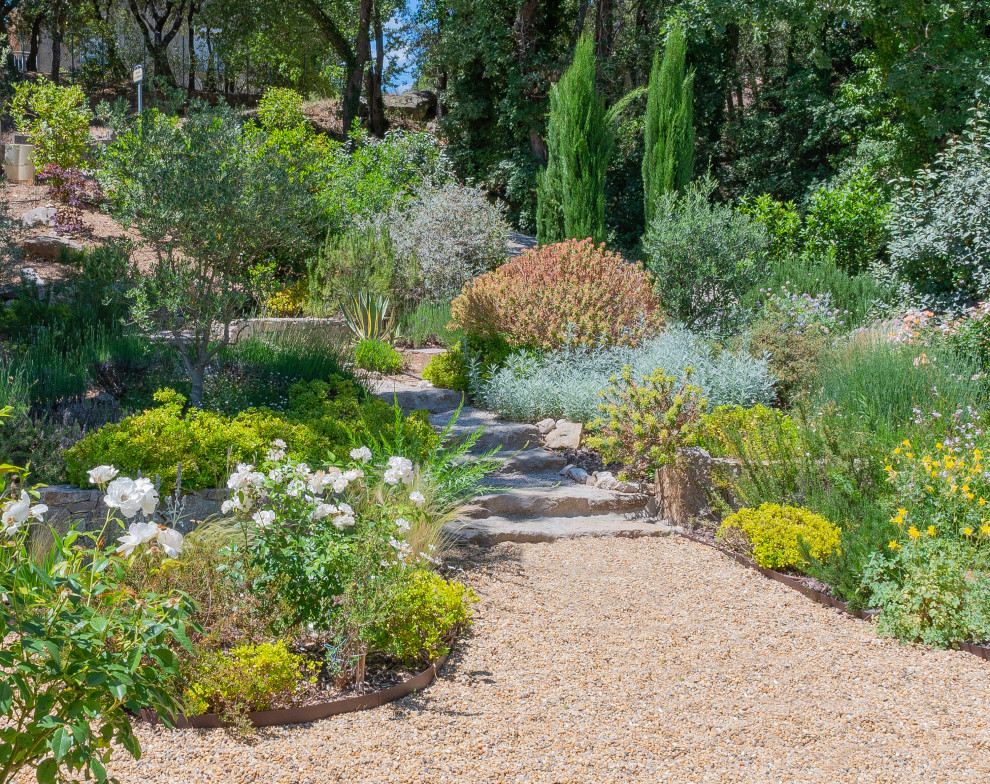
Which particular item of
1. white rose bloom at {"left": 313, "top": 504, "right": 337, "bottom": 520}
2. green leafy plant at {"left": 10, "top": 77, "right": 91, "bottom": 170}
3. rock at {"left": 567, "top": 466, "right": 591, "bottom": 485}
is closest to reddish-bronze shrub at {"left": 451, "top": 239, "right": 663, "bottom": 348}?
rock at {"left": 567, "top": 466, "right": 591, "bottom": 485}

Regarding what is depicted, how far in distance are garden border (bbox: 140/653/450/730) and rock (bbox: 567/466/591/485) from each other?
111 inches

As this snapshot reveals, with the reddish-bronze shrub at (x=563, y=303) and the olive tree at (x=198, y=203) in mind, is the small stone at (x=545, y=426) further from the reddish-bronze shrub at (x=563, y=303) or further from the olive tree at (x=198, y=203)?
the olive tree at (x=198, y=203)

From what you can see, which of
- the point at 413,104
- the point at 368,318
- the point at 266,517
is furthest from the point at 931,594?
the point at 413,104

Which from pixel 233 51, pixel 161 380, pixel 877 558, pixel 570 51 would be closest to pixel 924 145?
pixel 570 51

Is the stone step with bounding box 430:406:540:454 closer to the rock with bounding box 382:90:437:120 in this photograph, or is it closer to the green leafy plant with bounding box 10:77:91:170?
the green leafy plant with bounding box 10:77:91:170

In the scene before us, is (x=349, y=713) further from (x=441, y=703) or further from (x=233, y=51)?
(x=233, y=51)

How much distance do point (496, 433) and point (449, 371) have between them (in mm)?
1624

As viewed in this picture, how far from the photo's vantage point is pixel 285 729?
269 centimetres

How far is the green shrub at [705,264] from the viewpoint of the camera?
855 cm

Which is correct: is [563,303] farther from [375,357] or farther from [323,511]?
[323,511]

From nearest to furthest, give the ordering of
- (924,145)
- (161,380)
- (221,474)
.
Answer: (221,474)
(161,380)
(924,145)

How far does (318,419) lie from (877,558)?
10.7ft

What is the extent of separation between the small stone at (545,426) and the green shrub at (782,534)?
2185mm

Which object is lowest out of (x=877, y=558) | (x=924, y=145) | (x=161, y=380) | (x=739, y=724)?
(x=739, y=724)
